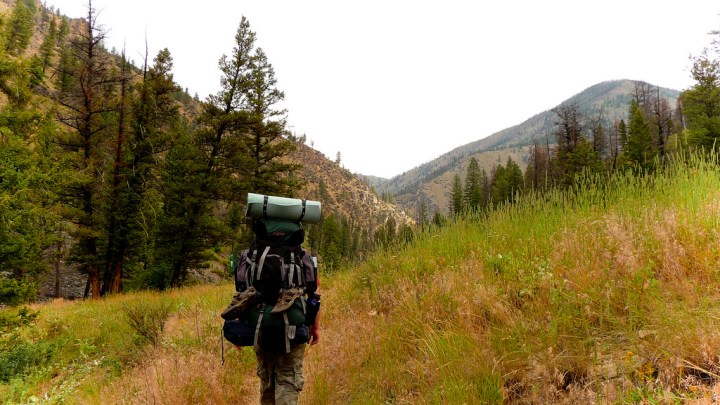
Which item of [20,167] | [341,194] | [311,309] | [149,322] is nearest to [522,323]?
[311,309]

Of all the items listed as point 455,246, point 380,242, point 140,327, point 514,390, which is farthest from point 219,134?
point 514,390

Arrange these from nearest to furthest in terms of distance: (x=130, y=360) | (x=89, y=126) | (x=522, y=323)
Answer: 1. (x=522, y=323)
2. (x=130, y=360)
3. (x=89, y=126)

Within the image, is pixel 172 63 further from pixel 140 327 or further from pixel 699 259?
pixel 699 259

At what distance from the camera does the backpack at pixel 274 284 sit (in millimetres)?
3096

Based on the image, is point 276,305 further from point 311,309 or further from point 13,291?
point 13,291

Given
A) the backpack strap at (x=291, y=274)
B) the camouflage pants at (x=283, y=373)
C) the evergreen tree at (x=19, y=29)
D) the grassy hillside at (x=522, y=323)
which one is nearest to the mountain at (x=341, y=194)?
the evergreen tree at (x=19, y=29)

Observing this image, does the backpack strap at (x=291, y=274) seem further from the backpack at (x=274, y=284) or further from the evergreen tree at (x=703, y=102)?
the evergreen tree at (x=703, y=102)

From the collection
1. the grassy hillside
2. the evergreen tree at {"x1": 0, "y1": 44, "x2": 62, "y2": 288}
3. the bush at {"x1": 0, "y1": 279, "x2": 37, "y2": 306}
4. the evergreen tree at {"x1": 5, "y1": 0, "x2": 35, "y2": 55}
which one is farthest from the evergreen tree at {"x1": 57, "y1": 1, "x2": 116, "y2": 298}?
the grassy hillside

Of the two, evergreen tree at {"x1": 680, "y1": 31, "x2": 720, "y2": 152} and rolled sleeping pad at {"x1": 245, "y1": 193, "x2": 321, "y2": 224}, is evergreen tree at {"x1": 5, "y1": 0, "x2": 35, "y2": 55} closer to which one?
rolled sleeping pad at {"x1": 245, "y1": 193, "x2": 321, "y2": 224}

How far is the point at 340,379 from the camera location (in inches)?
161

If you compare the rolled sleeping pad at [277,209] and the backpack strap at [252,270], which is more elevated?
the rolled sleeping pad at [277,209]

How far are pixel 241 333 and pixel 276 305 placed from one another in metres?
0.47

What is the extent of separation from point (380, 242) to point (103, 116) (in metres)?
19.0

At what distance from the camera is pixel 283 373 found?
11.1 feet
